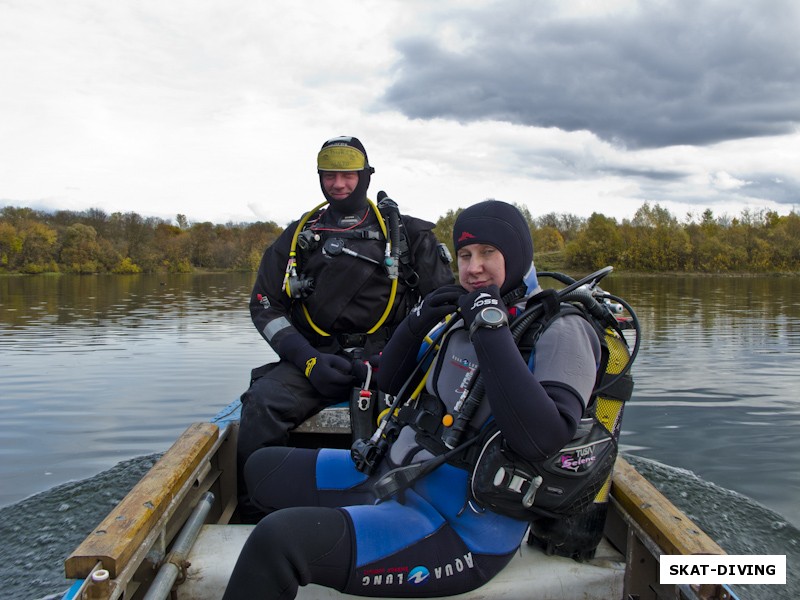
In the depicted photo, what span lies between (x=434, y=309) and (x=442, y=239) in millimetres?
51229

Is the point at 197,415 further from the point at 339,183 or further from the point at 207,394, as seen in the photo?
the point at 339,183

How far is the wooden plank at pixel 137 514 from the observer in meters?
1.88

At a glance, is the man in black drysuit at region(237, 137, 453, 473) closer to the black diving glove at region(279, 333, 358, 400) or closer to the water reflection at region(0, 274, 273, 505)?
the black diving glove at region(279, 333, 358, 400)

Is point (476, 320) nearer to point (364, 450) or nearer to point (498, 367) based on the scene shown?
point (498, 367)

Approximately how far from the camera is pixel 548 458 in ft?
6.14

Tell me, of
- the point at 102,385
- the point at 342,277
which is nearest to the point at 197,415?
the point at 102,385

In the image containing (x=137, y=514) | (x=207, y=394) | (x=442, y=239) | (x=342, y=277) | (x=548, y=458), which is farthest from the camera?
(x=442, y=239)

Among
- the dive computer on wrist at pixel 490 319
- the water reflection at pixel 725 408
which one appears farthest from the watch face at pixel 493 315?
the water reflection at pixel 725 408

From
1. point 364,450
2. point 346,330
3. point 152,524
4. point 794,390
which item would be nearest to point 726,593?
point 364,450

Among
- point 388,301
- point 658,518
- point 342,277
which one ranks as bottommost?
point 658,518

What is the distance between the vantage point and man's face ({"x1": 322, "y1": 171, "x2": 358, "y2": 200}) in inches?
150

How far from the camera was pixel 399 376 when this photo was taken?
2516 mm

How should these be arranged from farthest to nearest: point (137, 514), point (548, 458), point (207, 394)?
point (207, 394), point (137, 514), point (548, 458)

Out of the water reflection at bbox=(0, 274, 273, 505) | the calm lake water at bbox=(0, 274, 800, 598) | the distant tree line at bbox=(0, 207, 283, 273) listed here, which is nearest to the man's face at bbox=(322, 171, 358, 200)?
the calm lake water at bbox=(0, 274, 800, 598)
